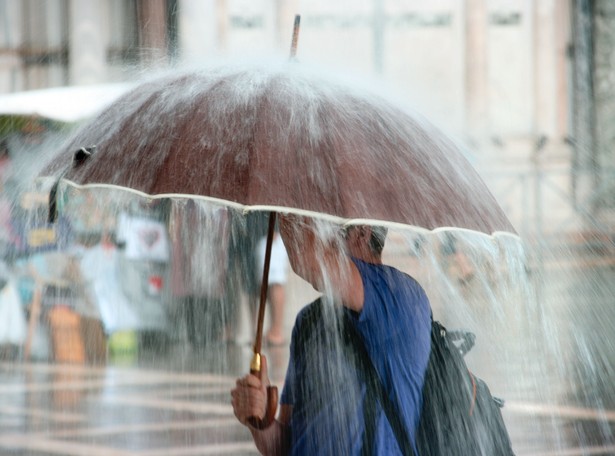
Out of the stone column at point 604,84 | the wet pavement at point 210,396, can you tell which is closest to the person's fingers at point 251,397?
the wet pavement at point 210,396

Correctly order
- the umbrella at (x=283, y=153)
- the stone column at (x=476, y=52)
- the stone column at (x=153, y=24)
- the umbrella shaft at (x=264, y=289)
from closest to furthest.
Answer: the umbrella at (x=283, y=153)
the umbrella shaft at (x=264, y=289)
the stone column at (x=153, y=24)
the stone column at (x=476, y=52)

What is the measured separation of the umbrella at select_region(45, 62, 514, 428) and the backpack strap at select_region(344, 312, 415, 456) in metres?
A: 0.30

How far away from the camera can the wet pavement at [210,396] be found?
5.89 meters

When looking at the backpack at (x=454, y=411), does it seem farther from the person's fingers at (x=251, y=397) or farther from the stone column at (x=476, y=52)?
the stone column at (x=476, y=52)

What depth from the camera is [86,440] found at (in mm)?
5980

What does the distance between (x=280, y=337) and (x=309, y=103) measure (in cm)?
761

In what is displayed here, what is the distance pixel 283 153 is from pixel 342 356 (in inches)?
18.4

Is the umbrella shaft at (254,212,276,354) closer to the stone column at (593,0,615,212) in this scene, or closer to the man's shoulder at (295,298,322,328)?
the man's shoulder at (295,298,322,328)

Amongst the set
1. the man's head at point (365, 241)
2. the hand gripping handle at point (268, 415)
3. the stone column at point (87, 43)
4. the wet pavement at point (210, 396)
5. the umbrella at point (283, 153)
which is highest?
the stone column at point (87, 43)

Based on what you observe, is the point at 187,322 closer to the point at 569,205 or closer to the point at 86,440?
the point at 86,440

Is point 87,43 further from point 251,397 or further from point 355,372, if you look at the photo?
point 355,372

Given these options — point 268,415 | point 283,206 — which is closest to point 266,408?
point 268,415

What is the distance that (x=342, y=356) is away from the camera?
95.4 inches

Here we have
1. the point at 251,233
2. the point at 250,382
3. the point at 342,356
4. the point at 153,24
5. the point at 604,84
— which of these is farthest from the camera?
the point at 604,84
